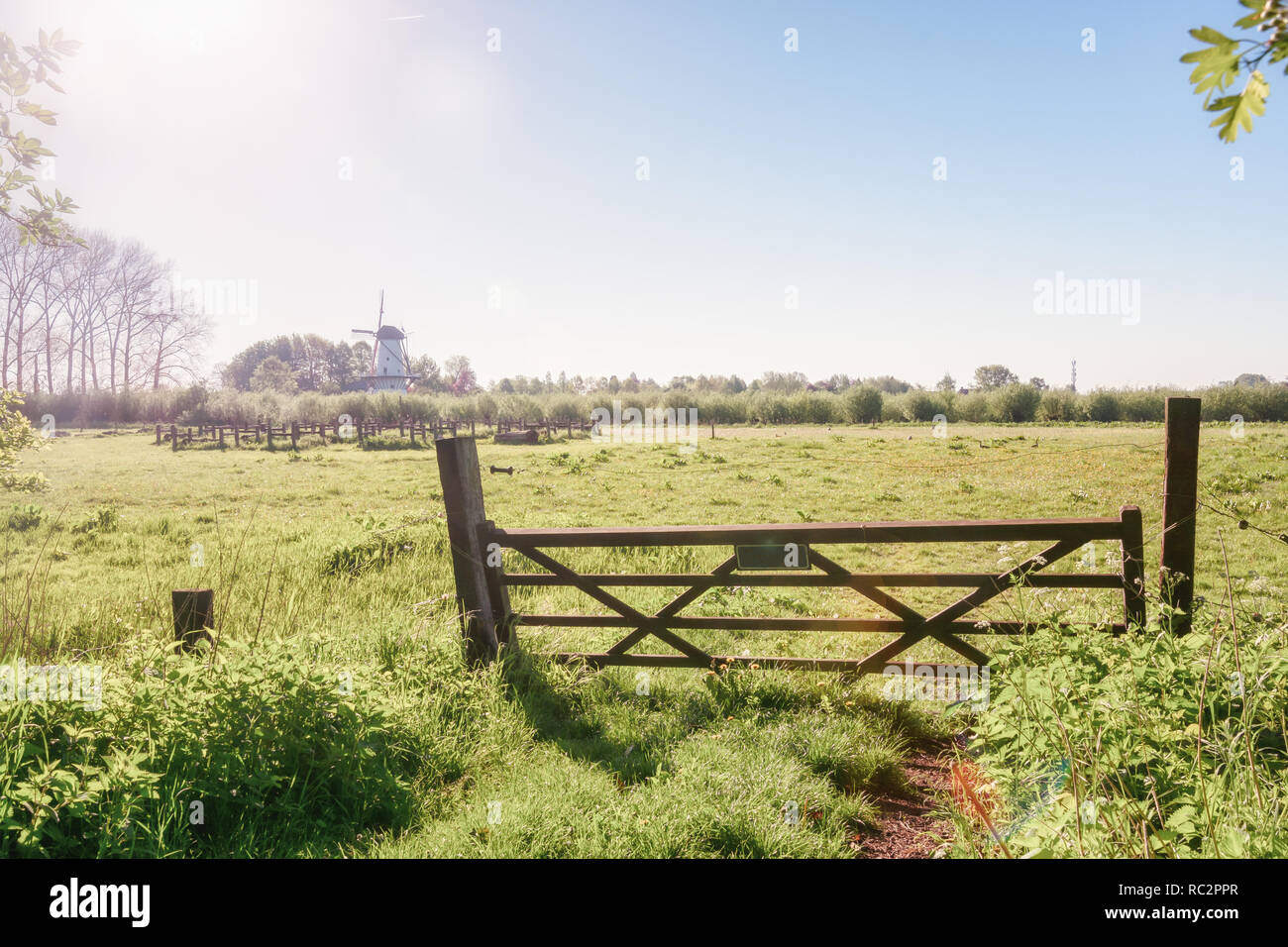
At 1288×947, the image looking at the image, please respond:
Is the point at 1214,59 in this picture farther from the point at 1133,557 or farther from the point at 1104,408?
A: the point at 1104,408

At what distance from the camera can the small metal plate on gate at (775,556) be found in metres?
4.54

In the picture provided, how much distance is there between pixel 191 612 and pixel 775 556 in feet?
13.9

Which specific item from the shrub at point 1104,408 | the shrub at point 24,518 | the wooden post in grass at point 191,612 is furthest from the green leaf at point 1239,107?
the shrub at point 1104,408

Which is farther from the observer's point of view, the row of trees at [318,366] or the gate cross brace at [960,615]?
the row of trees at [318,366]

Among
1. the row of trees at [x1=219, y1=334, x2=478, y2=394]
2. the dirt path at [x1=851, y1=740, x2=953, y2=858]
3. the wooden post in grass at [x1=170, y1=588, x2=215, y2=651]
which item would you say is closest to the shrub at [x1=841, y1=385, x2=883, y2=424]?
the dirt path at [x1=851, y1=740, x2=953, y2=858]

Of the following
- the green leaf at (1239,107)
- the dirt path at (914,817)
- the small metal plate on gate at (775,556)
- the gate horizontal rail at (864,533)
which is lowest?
the dirt path at (914,817)

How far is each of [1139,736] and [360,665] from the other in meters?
4.57

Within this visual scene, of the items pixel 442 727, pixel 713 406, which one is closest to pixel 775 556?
pixel 442 727

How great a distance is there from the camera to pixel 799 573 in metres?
4.68

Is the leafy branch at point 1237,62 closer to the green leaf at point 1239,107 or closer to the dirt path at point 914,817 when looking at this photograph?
the green leaf at point 1239,107

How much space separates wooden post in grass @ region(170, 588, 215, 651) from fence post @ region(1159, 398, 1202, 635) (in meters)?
6.63
